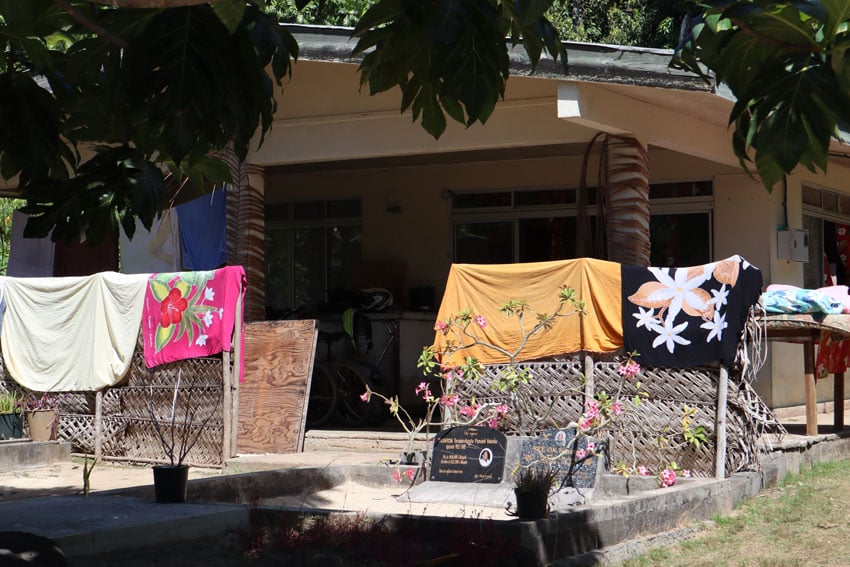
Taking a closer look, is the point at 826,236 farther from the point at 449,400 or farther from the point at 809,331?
the point at 449,400

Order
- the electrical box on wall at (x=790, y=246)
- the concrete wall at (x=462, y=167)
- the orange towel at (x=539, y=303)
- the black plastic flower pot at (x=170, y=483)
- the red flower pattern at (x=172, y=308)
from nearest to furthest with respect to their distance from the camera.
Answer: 1. the black plastic flower pot at (x=170, y=483)
2. the orange towel at (x=539, y=303)
3. the concrete wall at (x=462, y=167)
4. the red flower pattern at (x=172, y=308)
5. the electrical box on wall at (x=790, y=246)

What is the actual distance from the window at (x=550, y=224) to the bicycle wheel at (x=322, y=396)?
2.82m

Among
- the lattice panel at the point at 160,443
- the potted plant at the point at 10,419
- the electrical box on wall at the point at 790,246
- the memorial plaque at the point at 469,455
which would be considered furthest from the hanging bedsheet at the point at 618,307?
the potted plant at the point at 10,419

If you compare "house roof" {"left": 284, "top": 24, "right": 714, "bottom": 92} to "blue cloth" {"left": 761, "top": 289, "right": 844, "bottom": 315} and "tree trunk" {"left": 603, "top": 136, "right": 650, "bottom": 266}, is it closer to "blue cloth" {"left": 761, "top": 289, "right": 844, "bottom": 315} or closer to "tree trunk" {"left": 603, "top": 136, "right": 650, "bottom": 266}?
"tree trunk" {"left": 603, "top": 136, "right": 650, "bottom": 266}

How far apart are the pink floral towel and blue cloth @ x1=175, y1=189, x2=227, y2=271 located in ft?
4.54

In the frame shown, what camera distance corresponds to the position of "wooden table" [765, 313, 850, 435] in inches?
388

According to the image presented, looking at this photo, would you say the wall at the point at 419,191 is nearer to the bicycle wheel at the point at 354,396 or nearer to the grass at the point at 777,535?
the bicycle wheel at the point at 354,396

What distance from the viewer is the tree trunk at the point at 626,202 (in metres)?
10.5

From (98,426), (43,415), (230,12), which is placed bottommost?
(98,426)

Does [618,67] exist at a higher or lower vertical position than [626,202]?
higher

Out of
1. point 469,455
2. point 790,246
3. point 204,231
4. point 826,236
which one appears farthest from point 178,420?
point 826,236

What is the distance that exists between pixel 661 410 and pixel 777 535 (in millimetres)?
1767

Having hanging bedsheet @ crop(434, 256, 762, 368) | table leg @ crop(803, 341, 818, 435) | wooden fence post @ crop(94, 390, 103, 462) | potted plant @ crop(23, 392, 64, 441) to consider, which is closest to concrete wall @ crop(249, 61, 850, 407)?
table leg @ crop(803, 341, 818, 435)

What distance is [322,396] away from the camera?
12773 millimetres
